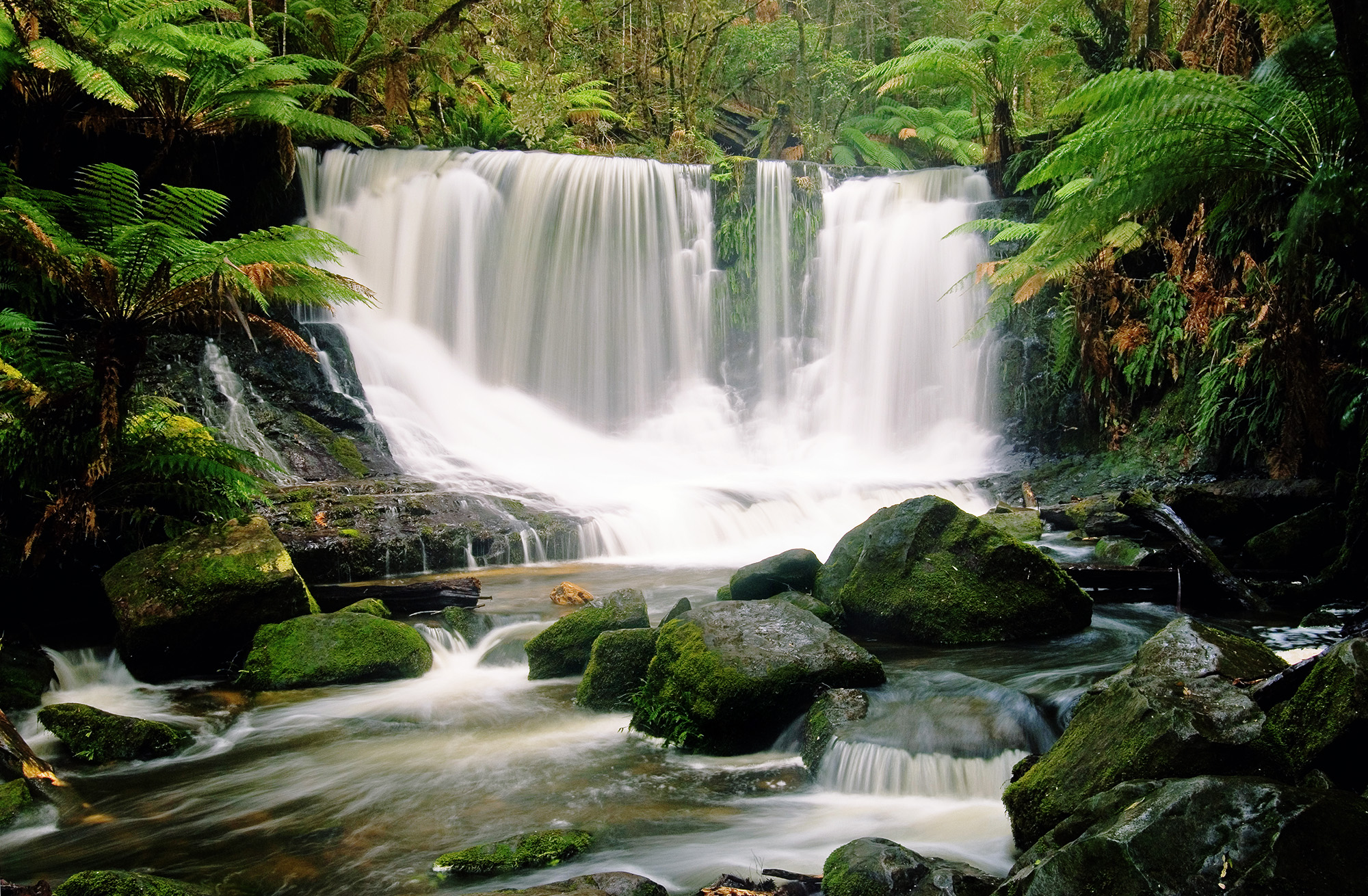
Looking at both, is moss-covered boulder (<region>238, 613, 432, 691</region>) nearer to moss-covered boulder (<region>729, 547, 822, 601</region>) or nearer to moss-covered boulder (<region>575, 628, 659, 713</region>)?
moss-covered boulder (<region>575, 628, 659, 713</region>)

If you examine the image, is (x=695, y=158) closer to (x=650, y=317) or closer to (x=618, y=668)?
(x=650, y=317)

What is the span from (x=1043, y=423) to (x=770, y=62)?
11.2 metres

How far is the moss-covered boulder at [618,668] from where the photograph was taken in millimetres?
4719

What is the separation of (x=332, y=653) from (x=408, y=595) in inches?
41.0

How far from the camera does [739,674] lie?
158 inches

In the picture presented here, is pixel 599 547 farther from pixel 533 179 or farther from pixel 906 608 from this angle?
pixel 533 179

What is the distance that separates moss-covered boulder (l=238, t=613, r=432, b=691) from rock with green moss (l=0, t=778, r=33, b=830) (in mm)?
1518


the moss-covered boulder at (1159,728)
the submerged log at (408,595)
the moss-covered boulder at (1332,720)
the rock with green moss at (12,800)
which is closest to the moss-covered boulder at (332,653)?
the submerged log at (408,595)

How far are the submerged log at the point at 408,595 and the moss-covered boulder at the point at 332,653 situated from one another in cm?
62

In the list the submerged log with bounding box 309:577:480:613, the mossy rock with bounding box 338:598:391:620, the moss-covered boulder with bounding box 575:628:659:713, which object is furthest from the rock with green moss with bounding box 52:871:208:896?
the submerged log with bounding box 309:577:480:613

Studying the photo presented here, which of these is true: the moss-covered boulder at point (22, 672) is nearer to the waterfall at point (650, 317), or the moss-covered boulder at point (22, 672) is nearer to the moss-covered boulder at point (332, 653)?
the moss-covered boulder at point (332, 653)

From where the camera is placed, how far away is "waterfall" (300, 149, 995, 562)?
12211 mm

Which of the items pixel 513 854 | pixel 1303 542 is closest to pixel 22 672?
pixel 513 854

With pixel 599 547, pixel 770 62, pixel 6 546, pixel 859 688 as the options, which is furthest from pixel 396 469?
pixel 770 62
